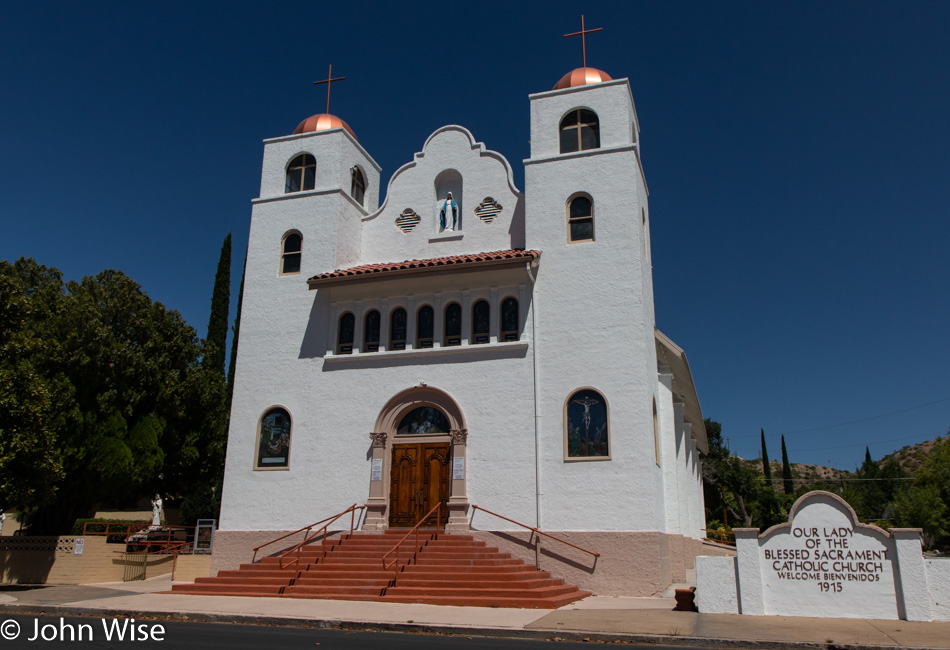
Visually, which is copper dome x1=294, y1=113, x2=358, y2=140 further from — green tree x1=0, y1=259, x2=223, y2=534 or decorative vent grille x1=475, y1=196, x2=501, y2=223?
green tree x1=0, y1=259, x2=223, y2=534

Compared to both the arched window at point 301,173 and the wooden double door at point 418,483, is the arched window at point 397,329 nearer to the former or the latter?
the wooden double door at point 418,483

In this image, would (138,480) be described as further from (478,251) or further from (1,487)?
(478,251)

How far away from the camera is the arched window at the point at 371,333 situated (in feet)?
65.8

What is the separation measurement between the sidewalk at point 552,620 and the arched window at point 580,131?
37.7 feet

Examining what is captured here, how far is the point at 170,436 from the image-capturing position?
2439cm

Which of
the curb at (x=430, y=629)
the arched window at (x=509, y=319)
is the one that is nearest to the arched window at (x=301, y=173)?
the arched window at (x=509, y=319)

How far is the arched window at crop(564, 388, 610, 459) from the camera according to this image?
689 inches

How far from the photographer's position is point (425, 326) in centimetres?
1983

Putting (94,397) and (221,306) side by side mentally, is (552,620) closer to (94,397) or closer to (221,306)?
(94,397)

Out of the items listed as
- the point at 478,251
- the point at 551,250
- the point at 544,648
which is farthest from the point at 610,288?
the point at 544,648

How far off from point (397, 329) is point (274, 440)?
440 cm

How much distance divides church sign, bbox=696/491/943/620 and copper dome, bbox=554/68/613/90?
1300 cm

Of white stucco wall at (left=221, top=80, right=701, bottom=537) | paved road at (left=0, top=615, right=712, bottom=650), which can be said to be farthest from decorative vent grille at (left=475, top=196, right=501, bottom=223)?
paved road at (left=0, top=615, right=712, bottom=650)

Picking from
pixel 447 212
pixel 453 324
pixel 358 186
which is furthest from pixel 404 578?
pixel 358 186
